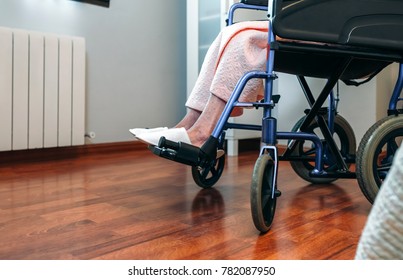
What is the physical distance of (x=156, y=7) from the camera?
8.32 feet

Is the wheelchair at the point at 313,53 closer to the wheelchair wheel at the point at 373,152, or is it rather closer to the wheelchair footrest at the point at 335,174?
the wheelchair wheel at the point at 373,152

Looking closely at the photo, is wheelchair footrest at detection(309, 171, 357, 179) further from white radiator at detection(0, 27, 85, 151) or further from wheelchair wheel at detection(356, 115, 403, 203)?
white radiator at detection(0, 27, 85, 151)

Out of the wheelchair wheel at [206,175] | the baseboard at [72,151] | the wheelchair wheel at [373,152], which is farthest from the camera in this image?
the baseboard at [72,151]

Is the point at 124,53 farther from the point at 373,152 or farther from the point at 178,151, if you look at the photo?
the point at 373,152

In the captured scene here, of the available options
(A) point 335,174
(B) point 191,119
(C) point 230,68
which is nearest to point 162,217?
(B) point 191,119

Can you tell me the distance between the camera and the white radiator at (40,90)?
1.87m

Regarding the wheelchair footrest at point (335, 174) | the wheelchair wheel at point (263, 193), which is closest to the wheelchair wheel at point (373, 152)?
the wheelchair footrest at point (335, 174)

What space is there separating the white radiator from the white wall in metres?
0.12

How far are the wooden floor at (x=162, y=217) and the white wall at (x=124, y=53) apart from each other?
0.70 meters

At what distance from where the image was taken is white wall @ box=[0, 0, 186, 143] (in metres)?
2.07

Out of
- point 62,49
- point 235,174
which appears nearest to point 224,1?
point 62,49

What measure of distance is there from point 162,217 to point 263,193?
11.5 inches

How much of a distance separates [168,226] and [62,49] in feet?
4.57

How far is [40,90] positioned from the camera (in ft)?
6.46
